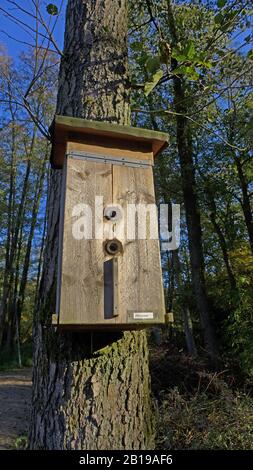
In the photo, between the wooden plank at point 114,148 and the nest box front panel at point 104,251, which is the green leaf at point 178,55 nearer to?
the wooden plank at point 114,148

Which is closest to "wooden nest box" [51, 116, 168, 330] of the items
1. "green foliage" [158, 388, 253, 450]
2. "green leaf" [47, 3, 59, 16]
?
"green leaf" [47, 3, 59, 16]

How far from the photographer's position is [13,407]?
8.48m

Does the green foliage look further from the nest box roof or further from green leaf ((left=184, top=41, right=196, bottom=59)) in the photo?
green leaf ((left=184, top=41, right=196, bottom=59))

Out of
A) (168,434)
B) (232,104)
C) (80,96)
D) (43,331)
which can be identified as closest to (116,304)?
(43,331)

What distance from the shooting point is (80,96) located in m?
2.24

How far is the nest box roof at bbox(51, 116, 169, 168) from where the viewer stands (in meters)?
1.87

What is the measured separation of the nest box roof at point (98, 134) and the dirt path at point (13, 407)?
506cm

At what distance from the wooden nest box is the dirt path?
485 centimetres

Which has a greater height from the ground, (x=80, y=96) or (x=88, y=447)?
(x=80, y=96)

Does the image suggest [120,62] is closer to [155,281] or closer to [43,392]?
[155,281]

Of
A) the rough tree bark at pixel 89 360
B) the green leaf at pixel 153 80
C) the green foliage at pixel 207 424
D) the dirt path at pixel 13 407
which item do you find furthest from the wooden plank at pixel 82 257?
the dirt path at pixel 13 407

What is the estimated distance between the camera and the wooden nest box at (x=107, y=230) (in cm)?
168

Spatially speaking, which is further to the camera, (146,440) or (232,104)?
(232,104)

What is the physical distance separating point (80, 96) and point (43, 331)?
1286 mm
